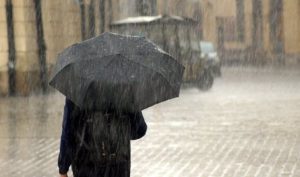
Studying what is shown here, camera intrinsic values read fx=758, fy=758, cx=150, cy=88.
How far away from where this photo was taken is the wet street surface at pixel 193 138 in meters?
9.12

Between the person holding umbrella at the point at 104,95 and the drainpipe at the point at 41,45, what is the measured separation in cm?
1721

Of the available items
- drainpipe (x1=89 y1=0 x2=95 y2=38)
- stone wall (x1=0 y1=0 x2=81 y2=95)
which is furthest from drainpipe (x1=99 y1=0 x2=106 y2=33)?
stone wall (x1=0 y1=0 x2=81 y2=95)

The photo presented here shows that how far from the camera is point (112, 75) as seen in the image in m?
Result: 4.50

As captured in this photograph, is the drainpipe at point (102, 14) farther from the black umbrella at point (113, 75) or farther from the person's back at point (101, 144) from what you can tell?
the person's back at point (101, 144)

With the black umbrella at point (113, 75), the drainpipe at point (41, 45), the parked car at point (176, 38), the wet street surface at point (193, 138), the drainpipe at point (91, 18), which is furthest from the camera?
the drainpipe at point (91, 18)

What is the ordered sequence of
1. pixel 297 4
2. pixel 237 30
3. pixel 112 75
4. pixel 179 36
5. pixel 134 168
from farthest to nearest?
pixel 237 30
pixel 297 4
pixel 179 36
pixel 134 168
pixel 112 75

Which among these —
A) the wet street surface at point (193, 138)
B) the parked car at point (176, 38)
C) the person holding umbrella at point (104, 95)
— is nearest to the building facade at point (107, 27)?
the wet street surface at point (193, 138)

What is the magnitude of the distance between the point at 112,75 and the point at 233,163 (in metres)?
5.09

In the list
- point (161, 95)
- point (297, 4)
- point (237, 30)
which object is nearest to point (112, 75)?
point (161, 95)

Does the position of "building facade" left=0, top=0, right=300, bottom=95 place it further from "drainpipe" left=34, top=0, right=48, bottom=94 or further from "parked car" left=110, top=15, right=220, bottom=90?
"parked car" left=110, top=15, right=220, bottom=90

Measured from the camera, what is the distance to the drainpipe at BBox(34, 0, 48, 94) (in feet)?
72.0

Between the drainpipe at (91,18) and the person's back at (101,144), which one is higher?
the person's back at (101,144)

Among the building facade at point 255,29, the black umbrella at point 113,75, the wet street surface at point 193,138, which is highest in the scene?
the black umbrella at point 113,75

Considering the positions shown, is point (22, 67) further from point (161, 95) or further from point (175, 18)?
point (161, 95)
